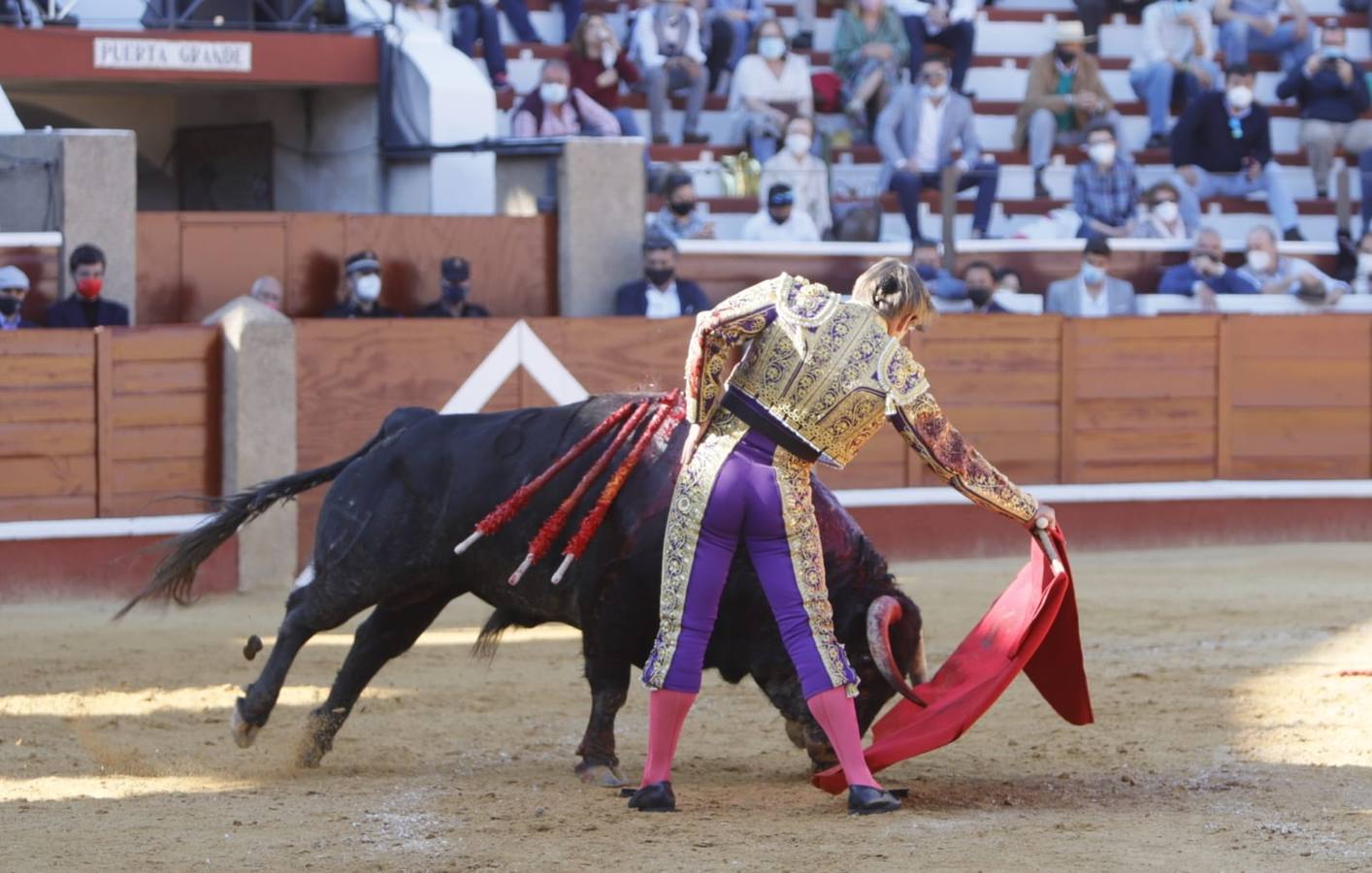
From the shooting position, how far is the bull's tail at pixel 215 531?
245 inches

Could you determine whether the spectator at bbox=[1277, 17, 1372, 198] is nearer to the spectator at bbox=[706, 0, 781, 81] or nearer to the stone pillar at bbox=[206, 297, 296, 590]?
the spectator at bbox=[706, 0, 781, 81]

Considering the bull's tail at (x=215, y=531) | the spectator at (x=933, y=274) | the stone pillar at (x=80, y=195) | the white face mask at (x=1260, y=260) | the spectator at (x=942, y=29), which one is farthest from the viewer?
the spectator at (x=942, y=29)

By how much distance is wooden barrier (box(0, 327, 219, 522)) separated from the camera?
884 centimetres

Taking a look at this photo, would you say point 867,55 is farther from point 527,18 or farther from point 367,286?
point 367,286

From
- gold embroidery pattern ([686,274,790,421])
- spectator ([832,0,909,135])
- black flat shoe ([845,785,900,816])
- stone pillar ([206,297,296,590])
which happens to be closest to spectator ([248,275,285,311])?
stone pillar ([206,297,296,590])

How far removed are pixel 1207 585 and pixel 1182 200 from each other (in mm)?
4240

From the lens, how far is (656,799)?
196 inches

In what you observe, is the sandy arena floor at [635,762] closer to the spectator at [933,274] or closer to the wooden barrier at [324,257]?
the wooden barrier at [324,257]

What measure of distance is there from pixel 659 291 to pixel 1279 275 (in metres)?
3.94

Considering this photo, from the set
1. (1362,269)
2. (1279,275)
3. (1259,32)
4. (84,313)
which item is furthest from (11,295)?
(1259,32)

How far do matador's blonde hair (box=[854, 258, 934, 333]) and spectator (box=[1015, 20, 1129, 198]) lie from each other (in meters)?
9.21

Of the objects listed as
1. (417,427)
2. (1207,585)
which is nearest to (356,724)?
(417,427)

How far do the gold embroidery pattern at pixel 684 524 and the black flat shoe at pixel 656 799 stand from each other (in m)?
0.24

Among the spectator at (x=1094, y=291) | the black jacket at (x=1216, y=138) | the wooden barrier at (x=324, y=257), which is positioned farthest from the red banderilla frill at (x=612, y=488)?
the black jacket at (x=1216, y=138)
